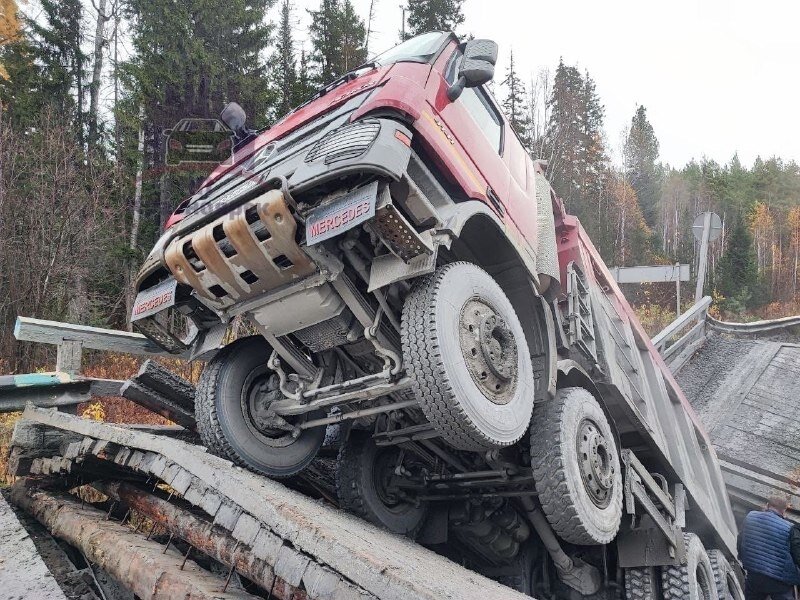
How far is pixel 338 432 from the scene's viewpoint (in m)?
4.40

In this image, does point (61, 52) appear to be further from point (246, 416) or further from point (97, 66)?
point (246, 416)

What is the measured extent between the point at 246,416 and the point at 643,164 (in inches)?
1745

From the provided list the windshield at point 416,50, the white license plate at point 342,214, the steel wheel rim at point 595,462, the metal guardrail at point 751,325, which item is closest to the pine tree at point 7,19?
the windshield at point 416,50

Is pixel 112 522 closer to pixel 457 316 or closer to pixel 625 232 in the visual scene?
pixel 457 316

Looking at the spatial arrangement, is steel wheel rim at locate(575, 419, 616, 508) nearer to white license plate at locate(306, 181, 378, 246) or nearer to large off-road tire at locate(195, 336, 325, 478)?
large off-road tire at locate(195, 336, 325, 478)

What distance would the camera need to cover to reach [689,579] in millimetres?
4273

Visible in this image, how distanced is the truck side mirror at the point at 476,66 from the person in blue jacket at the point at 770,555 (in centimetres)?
496

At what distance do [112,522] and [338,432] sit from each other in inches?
61.4

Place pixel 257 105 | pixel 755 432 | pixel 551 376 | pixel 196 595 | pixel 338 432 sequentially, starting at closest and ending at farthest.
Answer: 1. pixel 196 595
2. pixel 551 376
3. pixel 338 432
4. pixel 755 432
5. pixel 257 105

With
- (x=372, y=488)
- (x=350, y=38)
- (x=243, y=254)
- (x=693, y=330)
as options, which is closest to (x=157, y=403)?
(x=372, y=488)

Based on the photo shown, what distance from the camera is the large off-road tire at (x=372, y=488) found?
397cm

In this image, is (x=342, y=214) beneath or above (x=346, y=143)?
beneath

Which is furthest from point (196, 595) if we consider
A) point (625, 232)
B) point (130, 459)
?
point (625, 232)

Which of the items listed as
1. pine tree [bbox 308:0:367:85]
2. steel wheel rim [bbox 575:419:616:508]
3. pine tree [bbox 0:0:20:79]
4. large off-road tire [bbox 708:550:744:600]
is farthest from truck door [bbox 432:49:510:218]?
pine tree [bbox 308:0:367:85]
